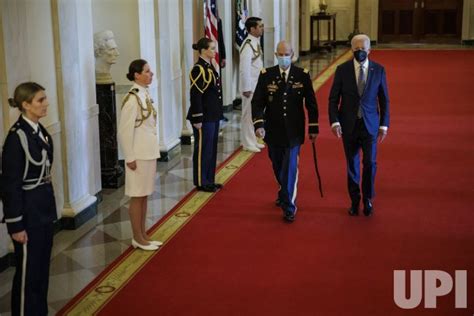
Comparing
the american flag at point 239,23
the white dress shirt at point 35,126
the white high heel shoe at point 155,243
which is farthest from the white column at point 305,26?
the white dress shirt at point 35,126

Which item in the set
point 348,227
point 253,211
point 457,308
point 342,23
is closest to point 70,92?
point 253,211

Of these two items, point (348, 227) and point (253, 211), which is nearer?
point (348, 227)

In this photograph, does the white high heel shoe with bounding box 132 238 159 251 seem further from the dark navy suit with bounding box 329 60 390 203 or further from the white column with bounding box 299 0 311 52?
the white column with bounding box 299 0 311 52

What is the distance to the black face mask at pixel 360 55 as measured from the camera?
703 centimetres

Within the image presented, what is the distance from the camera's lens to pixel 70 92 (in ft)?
23.5

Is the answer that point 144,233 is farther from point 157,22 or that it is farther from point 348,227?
point 157,22

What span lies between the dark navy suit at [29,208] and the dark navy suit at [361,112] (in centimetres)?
311

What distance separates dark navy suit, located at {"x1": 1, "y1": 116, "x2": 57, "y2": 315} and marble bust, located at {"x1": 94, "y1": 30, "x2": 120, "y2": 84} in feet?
11.6

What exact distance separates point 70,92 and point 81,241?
4.49ft

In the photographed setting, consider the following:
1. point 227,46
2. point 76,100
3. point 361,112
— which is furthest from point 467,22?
point 76,100

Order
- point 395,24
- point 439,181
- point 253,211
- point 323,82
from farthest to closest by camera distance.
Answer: point 395,24 < point 323,82 < point 439,181 < point 253,211

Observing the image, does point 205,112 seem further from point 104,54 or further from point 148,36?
point 148,36

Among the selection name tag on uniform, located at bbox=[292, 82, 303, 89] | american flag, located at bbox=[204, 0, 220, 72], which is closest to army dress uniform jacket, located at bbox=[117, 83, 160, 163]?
name tag on uniform, located at bbox=[292, 82, 303, 89]

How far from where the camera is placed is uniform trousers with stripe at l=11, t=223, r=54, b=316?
188 inches
